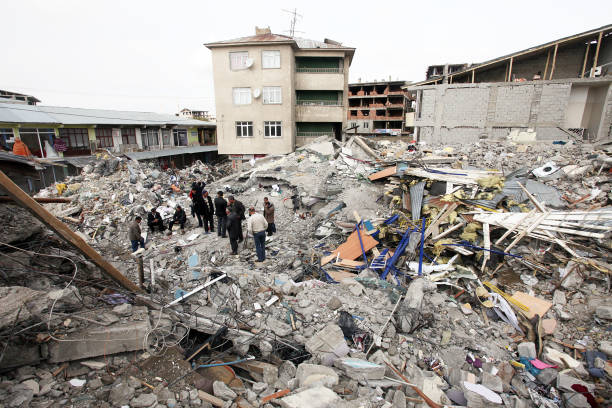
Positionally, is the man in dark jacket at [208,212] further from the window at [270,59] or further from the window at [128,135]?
the window at [128,135]

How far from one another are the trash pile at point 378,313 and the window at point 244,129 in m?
13.7

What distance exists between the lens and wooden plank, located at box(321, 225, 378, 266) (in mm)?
7281

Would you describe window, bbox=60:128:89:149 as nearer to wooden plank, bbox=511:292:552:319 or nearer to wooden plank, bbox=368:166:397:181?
wooden plank, bbox=368:166:397:181

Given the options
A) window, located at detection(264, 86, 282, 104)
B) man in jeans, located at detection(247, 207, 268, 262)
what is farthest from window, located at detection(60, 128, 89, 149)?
man in jeans, located at detection(247, 207, 268, 262)

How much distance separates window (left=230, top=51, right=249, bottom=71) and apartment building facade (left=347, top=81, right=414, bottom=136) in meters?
28.5

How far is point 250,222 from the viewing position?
725 cm

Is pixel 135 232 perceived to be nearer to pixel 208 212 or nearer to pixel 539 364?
pixel 208 212

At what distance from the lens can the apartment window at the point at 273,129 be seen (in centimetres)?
2144

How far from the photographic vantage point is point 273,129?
70.7 ft

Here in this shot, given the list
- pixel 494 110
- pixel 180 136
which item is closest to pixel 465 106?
pixel 494 110

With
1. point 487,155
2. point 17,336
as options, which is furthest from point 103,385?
point 487,155

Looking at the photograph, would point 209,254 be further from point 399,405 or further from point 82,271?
point 399,405

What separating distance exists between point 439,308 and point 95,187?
1667cm

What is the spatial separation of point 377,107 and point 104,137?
38.6 metres
